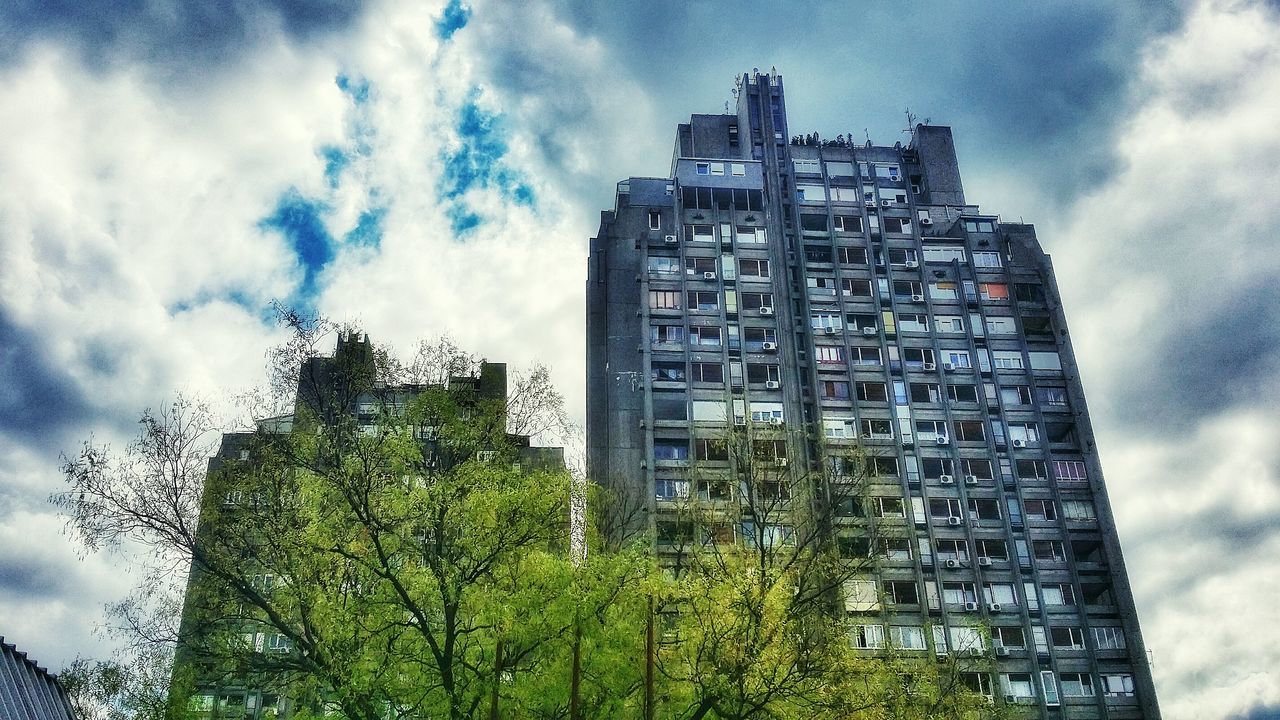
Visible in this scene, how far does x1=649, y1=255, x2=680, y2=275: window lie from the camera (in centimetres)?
6969

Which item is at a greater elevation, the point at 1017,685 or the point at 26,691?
the point at 1017,685

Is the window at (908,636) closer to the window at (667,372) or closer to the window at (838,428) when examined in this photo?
the window at (838,428)

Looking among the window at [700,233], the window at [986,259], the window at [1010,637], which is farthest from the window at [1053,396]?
the window at [700,233]

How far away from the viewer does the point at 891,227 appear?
2933 inches

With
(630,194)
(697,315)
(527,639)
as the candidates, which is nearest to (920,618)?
(697,315)

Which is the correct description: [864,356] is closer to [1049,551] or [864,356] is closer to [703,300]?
[703,300]

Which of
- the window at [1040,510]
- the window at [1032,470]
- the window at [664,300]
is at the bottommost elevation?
the window at [1040,510]

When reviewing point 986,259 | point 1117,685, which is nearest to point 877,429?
point 986,259

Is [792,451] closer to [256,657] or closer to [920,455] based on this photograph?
[920,455]

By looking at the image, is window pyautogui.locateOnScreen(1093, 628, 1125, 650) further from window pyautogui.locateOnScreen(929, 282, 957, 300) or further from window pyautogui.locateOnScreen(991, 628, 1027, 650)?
window pyautogui.locateOnScreen(929, 282, 957, 300)

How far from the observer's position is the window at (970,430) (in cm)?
6581

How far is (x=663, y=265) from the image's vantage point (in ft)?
230

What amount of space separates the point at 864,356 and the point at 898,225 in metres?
13.0

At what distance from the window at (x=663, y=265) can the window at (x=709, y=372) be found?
26.9ft
